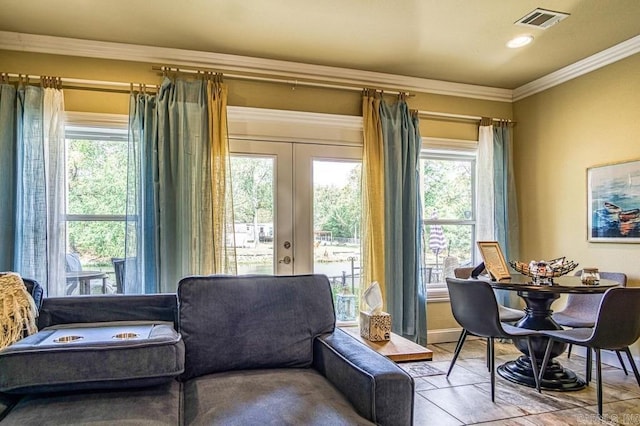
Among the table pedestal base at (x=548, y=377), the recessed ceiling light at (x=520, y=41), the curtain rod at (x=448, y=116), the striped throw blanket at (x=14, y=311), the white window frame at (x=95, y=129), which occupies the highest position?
the recessed ceiling light at (x=520, y=41)

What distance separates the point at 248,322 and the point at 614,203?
133 inches

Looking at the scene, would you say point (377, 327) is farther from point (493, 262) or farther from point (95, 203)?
point (95, 203)

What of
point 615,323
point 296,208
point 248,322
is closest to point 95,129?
point 296,208

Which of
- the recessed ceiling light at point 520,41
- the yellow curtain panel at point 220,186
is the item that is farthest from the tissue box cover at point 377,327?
the recessed ceiling light at point 520,41

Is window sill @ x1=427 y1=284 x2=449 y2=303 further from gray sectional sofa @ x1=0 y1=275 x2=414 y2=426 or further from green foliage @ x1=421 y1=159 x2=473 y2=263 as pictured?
gray sectional sofa @ x1=0 y1=275 x2=414 y2=426

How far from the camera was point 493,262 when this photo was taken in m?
3.53

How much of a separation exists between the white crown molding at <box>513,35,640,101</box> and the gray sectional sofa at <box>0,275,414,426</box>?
3.31m

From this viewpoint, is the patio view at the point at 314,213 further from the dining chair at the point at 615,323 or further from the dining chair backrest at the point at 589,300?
the dining chair at the point at 615,323

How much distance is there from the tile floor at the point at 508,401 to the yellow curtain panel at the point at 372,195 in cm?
93

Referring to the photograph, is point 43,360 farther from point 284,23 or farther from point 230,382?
point 284,23

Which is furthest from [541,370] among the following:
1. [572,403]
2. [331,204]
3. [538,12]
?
[538,12]

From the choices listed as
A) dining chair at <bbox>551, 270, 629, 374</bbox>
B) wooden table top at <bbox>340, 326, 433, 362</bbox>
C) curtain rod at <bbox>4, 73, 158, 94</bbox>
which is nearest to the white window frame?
curtain rod at <bbox>4, 73, 158, 94</bbox>

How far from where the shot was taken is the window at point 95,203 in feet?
11.9

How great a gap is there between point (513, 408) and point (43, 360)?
8.90 feet
